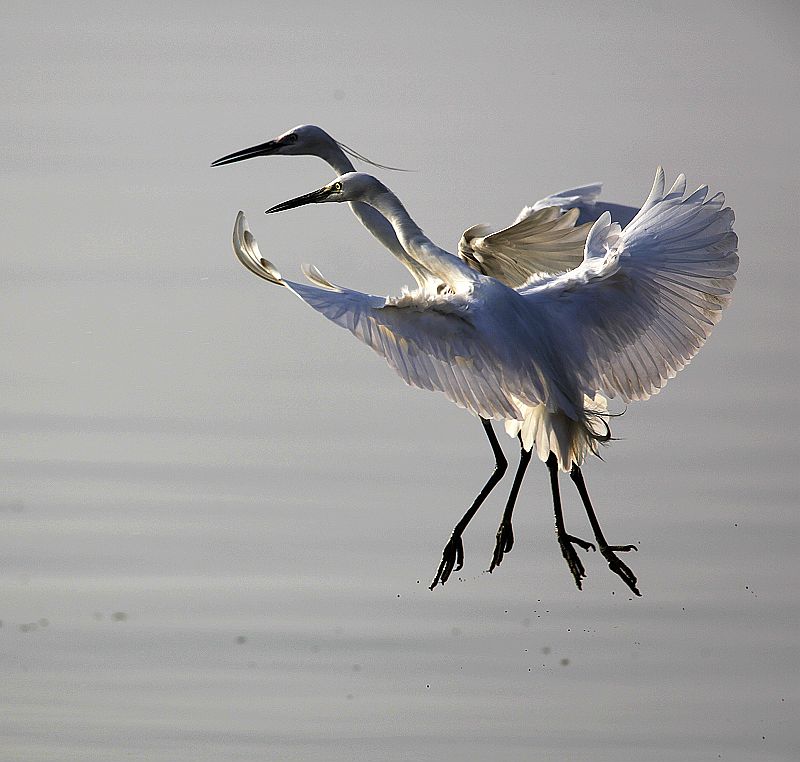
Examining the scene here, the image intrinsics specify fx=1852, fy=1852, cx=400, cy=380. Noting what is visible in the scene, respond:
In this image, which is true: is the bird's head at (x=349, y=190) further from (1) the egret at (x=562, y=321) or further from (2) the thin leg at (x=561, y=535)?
(2) the thin leg at (x=561, y=535)

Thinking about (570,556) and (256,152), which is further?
(256,152)

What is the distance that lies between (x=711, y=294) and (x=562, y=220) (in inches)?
39.0

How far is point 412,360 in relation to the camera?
19.6 feet

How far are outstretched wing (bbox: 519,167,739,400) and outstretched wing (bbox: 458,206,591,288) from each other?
2.27 feet

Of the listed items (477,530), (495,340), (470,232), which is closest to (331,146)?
(470,232)

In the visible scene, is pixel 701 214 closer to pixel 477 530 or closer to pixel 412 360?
pixel 412 360

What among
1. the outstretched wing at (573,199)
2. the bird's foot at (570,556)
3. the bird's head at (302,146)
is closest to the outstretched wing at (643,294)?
the bird's foot at (570,556)

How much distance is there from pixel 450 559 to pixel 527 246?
135 centimetres

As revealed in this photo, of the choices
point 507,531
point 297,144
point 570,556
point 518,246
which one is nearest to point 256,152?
point 297,144

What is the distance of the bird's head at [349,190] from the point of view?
23.3 feet

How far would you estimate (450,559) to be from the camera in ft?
23.0

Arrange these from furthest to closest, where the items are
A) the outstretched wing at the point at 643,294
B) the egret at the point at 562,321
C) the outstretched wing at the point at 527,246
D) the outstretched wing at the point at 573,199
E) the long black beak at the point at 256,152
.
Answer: the long black beak at the point at 256,152
the outstretched wing at the point at 573,199
the outstretched wing at the point at 527,246
the outstretched wing at the point at 643,294
the egret at the point at 562,321

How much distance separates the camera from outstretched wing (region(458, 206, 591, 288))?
737cm

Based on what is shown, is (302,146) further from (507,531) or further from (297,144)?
(507,531)
